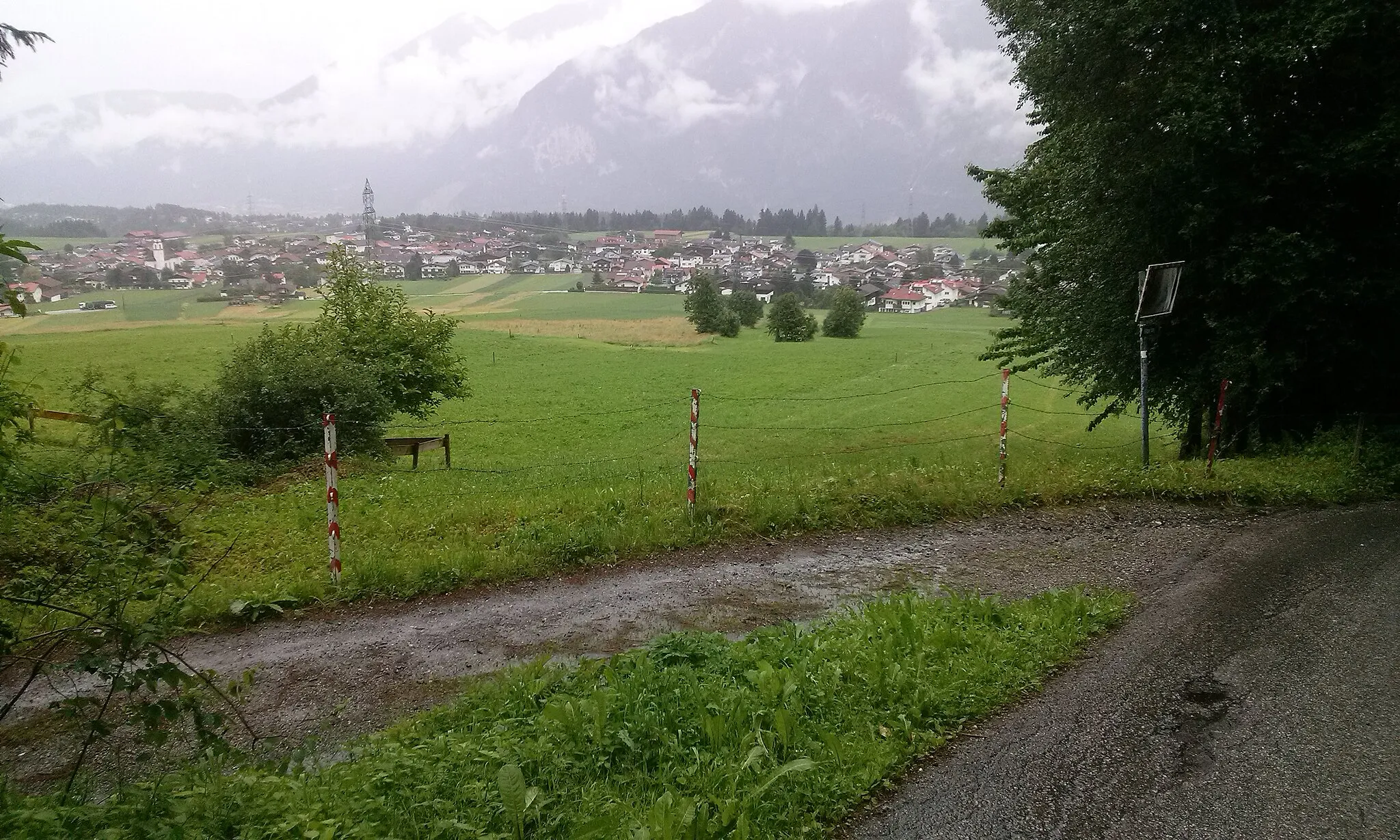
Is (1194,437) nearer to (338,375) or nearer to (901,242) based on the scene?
(338,375)

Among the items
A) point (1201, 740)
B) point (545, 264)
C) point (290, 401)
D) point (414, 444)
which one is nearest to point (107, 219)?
point (545, 264)

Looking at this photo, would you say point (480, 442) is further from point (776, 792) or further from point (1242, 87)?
point (776, 792)

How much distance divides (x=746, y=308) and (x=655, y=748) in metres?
91.8

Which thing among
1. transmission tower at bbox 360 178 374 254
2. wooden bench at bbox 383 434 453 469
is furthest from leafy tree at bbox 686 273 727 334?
wooden bench at bbox 383 434 453 469

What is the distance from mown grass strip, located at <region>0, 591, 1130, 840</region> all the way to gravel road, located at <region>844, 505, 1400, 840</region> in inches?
11.5

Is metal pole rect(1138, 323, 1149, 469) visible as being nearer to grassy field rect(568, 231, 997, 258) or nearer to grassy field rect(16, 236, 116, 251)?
grassy field rect(16, 236, 116, 251)

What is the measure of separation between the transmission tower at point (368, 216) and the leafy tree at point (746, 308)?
38584mm

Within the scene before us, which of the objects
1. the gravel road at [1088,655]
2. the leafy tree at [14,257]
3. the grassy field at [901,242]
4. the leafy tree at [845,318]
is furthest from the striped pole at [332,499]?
the grassy field at [901,242]

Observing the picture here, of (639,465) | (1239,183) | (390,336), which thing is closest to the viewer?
(1239,183)

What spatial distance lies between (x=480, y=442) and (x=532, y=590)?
2282 cm

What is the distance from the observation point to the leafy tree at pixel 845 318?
8281 centimetres

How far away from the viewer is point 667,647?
19.9 feet

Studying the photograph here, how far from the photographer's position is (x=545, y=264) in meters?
134

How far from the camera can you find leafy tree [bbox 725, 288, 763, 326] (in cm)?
9419
